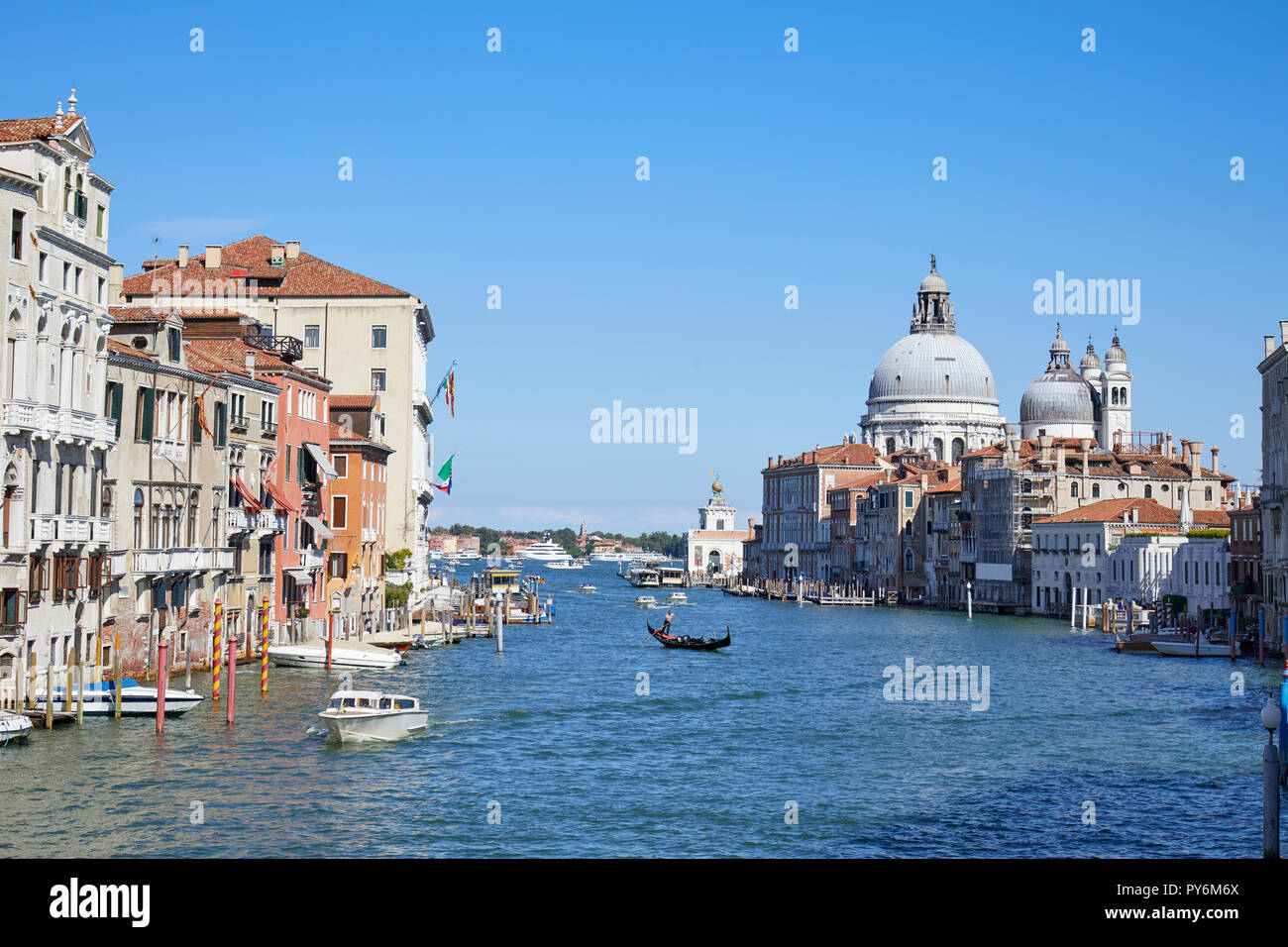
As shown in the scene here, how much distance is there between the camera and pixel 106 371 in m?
25.5

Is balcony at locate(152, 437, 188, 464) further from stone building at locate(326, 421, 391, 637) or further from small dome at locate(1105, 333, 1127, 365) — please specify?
small dome at locate(1105, 333, 1127, 365)

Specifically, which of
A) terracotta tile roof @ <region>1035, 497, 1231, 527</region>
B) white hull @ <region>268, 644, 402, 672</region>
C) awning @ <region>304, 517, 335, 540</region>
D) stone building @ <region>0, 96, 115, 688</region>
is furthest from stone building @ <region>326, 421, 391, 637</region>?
terracotta tile roof @ <region>1035, 497, 1231, 527</region>

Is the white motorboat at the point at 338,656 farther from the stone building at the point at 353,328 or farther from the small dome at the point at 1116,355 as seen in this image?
the small dome at the point at 1116,355

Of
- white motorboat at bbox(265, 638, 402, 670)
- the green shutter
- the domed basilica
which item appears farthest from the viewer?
the domed basilica

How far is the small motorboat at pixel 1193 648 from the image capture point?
44.6m

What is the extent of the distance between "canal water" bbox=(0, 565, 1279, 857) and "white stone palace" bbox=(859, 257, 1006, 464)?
9056cm

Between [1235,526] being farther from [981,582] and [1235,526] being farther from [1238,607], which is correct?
[981,582]

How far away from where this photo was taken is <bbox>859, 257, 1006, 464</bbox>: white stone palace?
12556 centimetres

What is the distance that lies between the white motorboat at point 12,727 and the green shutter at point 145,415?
28.0 feet

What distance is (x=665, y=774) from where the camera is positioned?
20.7 m

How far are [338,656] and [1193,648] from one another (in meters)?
25.3

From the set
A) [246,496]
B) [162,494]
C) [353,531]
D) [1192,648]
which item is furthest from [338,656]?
[1192,648]
